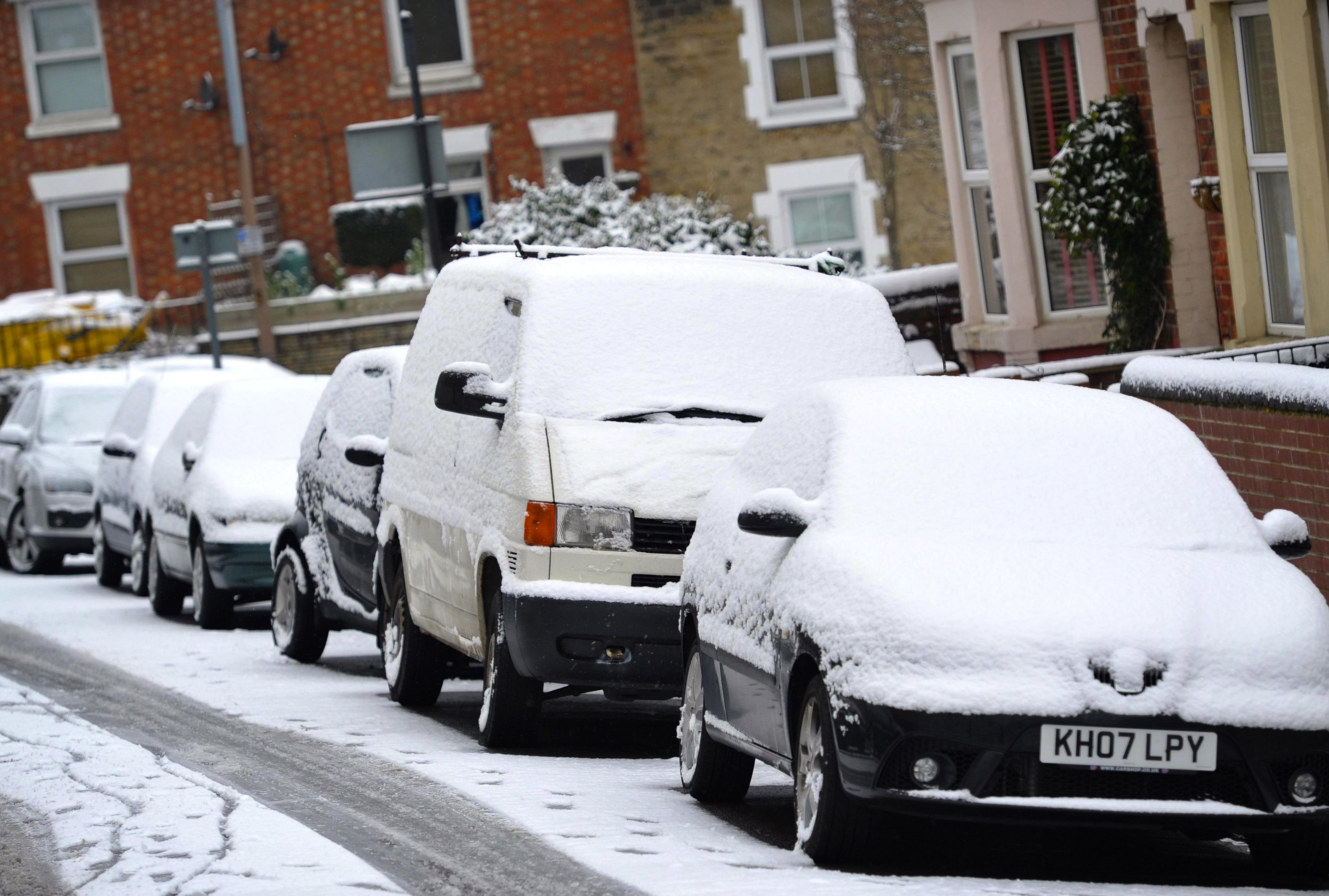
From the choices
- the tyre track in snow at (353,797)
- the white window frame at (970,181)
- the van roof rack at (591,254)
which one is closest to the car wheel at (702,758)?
the tyre track in snow at (353,797)

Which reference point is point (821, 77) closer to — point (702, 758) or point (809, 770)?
point (702, 758)

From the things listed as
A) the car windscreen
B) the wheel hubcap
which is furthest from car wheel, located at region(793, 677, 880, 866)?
the car windscreen

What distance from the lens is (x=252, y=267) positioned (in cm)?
2872

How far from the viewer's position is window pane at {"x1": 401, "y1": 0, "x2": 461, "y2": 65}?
31.3 metres

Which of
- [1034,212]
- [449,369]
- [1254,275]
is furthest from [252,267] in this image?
[449,369]

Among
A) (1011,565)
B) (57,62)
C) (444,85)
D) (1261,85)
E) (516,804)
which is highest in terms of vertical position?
(57,62)

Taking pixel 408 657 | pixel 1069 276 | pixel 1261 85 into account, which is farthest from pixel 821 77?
pixel 408 657

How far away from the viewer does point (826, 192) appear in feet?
103

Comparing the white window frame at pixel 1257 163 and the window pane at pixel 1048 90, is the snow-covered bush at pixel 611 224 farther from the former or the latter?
the white window frame at pixel 1257 163

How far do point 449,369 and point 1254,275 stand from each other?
6.20 m

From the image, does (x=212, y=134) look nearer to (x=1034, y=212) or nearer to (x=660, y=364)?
(x=1034, y=212)

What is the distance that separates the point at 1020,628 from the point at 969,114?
11.5 metres

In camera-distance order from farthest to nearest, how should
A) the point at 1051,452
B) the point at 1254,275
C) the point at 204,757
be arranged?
the point at 1254,275
the point at 204,757
the point at 1051,452

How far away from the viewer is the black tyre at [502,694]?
29.8 feet
